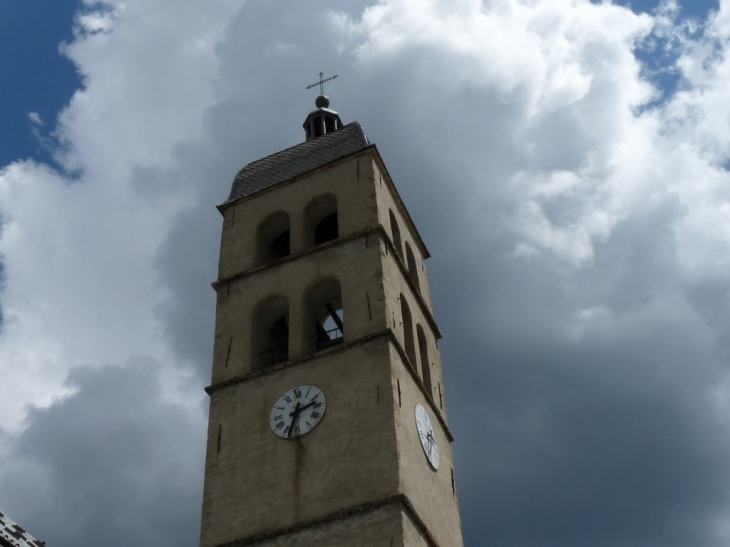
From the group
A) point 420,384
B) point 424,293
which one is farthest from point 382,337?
point 424,293

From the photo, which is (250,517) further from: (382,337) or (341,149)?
(341,149)

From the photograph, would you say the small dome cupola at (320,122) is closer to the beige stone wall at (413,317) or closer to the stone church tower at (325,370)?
the stone church tower at (325,370)

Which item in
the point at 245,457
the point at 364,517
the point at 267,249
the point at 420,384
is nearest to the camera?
the point at 364,517

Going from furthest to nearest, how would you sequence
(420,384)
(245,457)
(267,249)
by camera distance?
(267,249)
(420,384)
(245,457)

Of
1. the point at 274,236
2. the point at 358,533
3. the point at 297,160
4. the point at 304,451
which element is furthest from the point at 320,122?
the point at 358,533

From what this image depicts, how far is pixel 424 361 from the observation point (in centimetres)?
2955

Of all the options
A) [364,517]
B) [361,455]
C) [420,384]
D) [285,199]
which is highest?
[285,199]

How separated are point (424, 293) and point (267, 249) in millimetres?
5198

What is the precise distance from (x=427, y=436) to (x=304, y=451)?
361 cm

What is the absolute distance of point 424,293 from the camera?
106 feet

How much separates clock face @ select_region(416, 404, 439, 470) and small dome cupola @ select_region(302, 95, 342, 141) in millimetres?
13916

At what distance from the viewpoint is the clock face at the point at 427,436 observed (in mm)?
25422

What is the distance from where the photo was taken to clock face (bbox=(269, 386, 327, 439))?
80.3 ft

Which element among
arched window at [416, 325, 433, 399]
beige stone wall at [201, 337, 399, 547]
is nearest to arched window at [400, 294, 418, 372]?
arched window at [416, 325, 433, 399]
